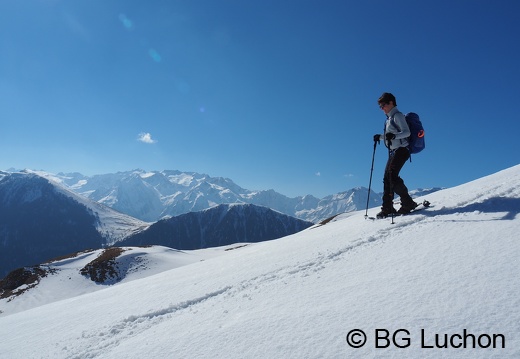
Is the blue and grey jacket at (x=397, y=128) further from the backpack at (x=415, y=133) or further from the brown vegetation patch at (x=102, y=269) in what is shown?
the brown vegetation patch at (x=102, y=269)

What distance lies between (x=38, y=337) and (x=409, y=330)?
6794 mm

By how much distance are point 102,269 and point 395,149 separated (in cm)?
5650

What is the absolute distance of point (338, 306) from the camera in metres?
4.07

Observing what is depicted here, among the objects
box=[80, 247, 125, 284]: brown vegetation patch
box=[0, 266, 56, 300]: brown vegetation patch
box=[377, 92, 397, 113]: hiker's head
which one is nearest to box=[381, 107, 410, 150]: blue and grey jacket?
box=[377, 92, 397, 113]: hiker's head

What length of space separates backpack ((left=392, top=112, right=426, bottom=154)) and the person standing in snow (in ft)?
0.57

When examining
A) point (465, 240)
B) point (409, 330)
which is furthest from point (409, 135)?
point (409, 330)

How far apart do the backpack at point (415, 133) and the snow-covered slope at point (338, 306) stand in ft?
7.66

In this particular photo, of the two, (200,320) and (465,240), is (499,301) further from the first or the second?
(200,320)

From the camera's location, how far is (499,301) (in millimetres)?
3455

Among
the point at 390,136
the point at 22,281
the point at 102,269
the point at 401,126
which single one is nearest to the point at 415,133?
the point at 401,126

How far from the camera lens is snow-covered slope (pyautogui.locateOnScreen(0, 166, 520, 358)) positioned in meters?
3.25

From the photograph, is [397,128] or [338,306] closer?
[338,306]

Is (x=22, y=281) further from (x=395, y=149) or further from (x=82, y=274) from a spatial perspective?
(x=395, y=149)

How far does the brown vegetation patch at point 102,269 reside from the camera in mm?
50844
